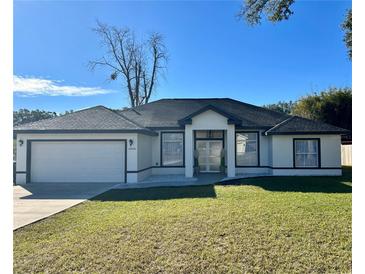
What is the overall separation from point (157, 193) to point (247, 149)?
26.1 feet

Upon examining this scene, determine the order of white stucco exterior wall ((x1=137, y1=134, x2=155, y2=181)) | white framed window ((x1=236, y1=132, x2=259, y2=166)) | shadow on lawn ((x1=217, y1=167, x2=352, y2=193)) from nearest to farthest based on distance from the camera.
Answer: shadow on lawn ((x1=217, y1=167, x2=352, y2=193)) → white stucco exterior wall ((x1=137, y1=134, x2=155, y2=181)) → white framed window ((x1=236, y1=132, x2=259, y2=166))

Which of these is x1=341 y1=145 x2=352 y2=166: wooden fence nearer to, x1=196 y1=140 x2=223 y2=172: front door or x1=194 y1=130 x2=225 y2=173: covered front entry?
x1=194 y1=130 x2=225 y2=173: covered front entry

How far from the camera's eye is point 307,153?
14922mm

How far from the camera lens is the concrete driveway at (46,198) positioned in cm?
734

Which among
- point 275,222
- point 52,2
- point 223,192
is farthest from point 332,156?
point 52,2

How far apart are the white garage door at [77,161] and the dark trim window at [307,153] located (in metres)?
10.1

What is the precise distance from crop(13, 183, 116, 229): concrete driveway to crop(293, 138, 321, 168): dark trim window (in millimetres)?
10607

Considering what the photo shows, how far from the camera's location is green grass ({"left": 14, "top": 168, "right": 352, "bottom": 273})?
417 centimetres

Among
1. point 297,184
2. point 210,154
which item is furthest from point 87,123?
point 297,184

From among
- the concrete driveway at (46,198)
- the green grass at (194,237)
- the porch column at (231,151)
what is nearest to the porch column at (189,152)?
the porch column at (231,151)

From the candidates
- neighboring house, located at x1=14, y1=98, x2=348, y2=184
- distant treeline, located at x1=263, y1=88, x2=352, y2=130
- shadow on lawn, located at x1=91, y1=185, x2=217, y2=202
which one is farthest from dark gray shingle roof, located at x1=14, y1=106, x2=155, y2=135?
distant treeline, located at x1=263, y1=88, x2=352, y2=130

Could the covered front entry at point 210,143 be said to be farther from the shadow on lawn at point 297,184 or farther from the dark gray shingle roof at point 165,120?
the shadow on lawn at point 297,184

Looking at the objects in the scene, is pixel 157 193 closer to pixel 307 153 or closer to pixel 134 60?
pixel 307 153
